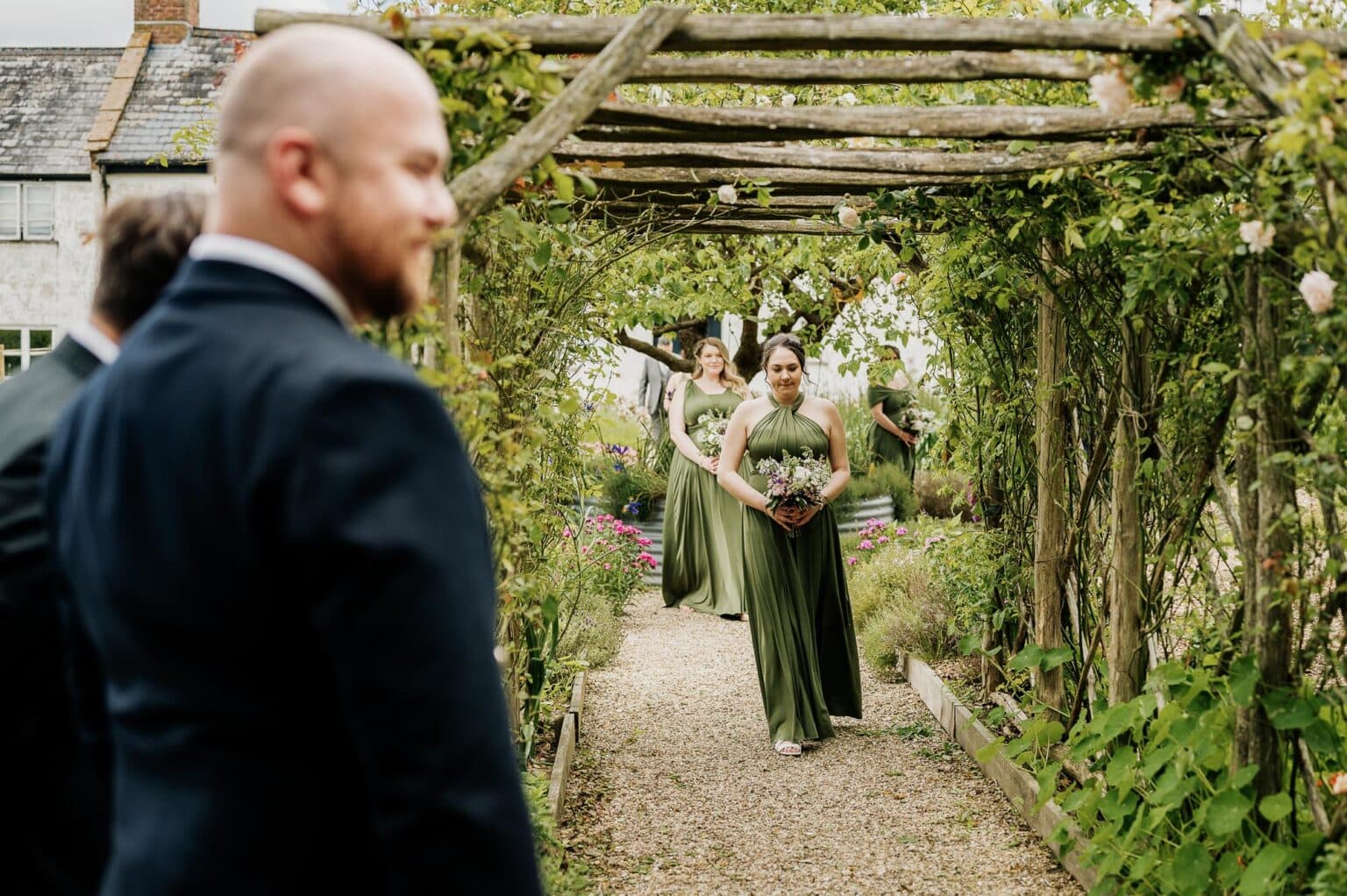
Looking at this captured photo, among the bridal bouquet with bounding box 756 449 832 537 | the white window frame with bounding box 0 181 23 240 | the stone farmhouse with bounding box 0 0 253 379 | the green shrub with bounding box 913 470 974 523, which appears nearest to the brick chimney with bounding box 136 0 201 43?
the stone farmhouse with bounding box 0 0 253 379

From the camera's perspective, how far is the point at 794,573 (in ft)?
21.9

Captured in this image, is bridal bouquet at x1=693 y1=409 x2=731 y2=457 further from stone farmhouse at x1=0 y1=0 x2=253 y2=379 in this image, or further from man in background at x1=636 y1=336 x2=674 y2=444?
stone farmhouse at x1=0 y1=0 x2=253 y2=379

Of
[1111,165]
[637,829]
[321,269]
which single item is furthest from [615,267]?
[321,269]

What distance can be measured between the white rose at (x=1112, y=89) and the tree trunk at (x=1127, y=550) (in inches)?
61.6

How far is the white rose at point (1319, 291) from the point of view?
2.99 m

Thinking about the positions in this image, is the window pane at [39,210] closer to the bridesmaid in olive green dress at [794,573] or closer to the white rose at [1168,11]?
the bridesmaid in olive green dress at [794,573]

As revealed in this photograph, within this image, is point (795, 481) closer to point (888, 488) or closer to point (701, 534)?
point (701, 534)

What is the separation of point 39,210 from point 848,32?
21818mm

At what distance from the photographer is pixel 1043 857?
4938mm

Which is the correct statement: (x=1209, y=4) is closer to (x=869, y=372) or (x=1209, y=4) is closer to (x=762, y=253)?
(x=869, y=372)

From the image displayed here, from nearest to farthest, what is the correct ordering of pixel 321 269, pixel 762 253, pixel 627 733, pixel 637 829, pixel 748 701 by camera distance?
pixel 321 269
pixel 637 829
pixel 627 733
pixel 748 701
pixel 762 253

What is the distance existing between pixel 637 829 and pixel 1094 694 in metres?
2.06

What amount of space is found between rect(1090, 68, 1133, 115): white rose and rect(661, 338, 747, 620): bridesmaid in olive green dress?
21.8 ft

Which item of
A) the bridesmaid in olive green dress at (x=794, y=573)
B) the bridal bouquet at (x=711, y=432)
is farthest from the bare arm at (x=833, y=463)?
the bridal bouquet at (x=711, y=432)
